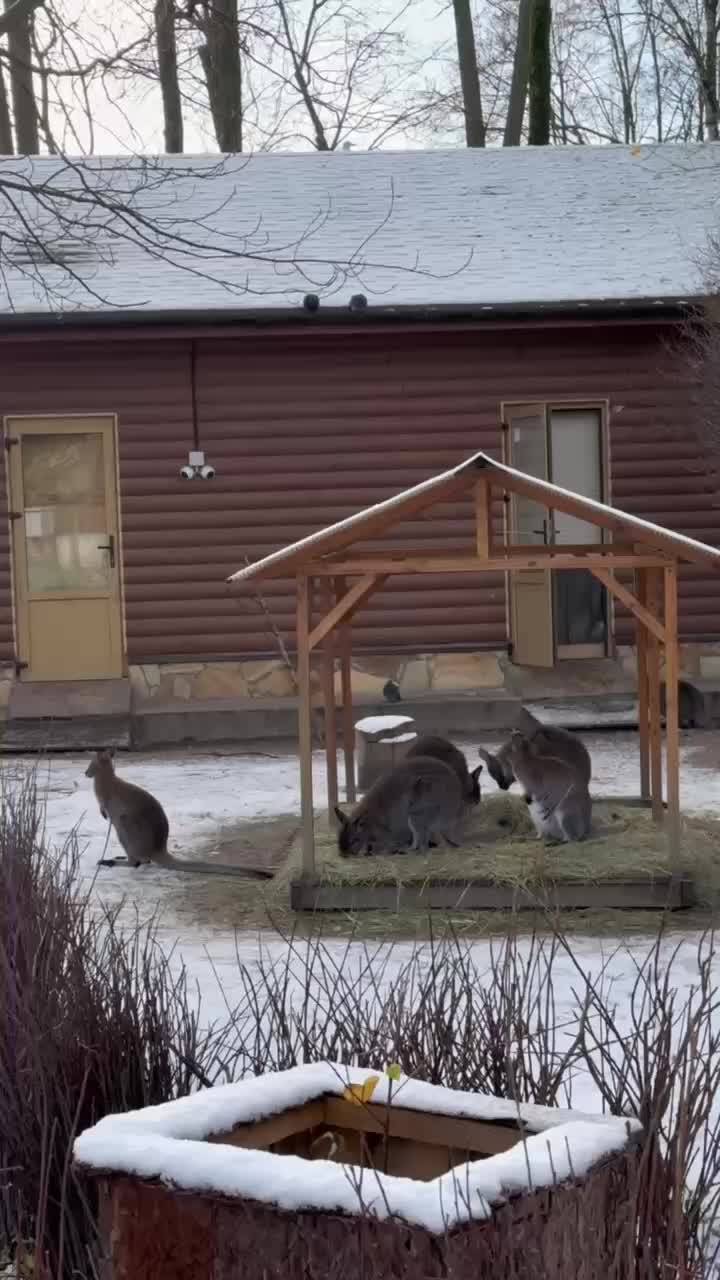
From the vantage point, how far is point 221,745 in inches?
562

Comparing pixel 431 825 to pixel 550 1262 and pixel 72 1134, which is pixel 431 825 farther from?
pixel 550 1262

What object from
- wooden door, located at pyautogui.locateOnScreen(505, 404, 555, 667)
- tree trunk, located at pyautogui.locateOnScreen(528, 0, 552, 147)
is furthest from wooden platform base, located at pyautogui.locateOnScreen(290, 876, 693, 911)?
tree trunk, located at pyautogui.locateOnScreen(528, 0, 552, 147)

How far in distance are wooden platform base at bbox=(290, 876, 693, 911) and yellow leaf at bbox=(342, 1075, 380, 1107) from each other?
4551 millimetres

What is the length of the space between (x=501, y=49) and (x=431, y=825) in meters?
27.4

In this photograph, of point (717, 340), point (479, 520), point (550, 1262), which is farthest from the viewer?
point (717, 340)

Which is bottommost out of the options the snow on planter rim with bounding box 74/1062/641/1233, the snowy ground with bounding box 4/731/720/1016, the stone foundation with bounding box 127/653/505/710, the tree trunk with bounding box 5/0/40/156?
the snowy ground with bounding box 4/731/720/1016

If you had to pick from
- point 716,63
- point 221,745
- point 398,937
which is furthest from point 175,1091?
point 716,63

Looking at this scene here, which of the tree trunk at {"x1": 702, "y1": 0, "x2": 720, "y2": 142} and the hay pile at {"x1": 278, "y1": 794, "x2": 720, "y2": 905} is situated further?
the tree trunk at {"x1": 702, "y1": 0, "x2": 720, "y2": 142}

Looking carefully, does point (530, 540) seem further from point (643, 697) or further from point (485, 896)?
point (485, 896)

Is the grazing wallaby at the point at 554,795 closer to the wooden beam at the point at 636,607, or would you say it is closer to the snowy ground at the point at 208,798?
the wooden beam at the point at 636,607

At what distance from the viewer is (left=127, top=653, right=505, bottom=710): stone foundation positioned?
15188 mm

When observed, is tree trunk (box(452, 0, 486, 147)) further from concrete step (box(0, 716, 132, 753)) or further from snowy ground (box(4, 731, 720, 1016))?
concrete step (box(0, 716, 132, 753))

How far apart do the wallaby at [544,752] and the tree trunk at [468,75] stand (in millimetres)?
19881

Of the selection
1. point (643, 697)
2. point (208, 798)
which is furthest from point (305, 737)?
point (208, 798)
